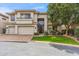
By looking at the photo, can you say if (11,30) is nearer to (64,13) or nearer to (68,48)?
(64,13)

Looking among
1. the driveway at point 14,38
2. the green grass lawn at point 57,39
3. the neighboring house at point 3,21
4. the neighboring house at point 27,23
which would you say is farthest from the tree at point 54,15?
the neighboring house at point 3,21

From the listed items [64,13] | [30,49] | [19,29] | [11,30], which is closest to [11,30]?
[11,30]

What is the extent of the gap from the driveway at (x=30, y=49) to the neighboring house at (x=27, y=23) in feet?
1.44

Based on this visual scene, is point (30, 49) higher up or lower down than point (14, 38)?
lower down

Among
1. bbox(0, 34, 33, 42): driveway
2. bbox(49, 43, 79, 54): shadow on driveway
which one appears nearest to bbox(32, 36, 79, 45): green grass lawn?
bbox(49, 43, 79, 54): shadow on driveway

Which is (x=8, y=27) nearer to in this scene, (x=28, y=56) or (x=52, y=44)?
(x=28, y=56)

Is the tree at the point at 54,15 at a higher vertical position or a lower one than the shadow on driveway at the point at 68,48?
higher

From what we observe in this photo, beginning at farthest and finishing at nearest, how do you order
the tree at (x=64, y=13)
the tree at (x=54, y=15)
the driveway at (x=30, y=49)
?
1. the tree at (x=54, y=15)
2. the tree at (x=64, y=13)
3. the driveway at (x=30, y=49)

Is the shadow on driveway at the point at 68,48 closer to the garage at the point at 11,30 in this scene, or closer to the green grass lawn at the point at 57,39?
the green grass lawn at the point at 57,39

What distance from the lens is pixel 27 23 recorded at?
18.4 feet

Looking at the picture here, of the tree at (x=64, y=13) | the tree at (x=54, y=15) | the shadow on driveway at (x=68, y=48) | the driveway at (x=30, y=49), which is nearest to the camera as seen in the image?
the driveway at (x=30, y=49)

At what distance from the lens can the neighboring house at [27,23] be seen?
550cm

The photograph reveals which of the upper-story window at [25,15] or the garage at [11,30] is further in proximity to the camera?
the upper-story window at [25,15]

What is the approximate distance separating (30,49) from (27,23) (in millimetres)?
896
